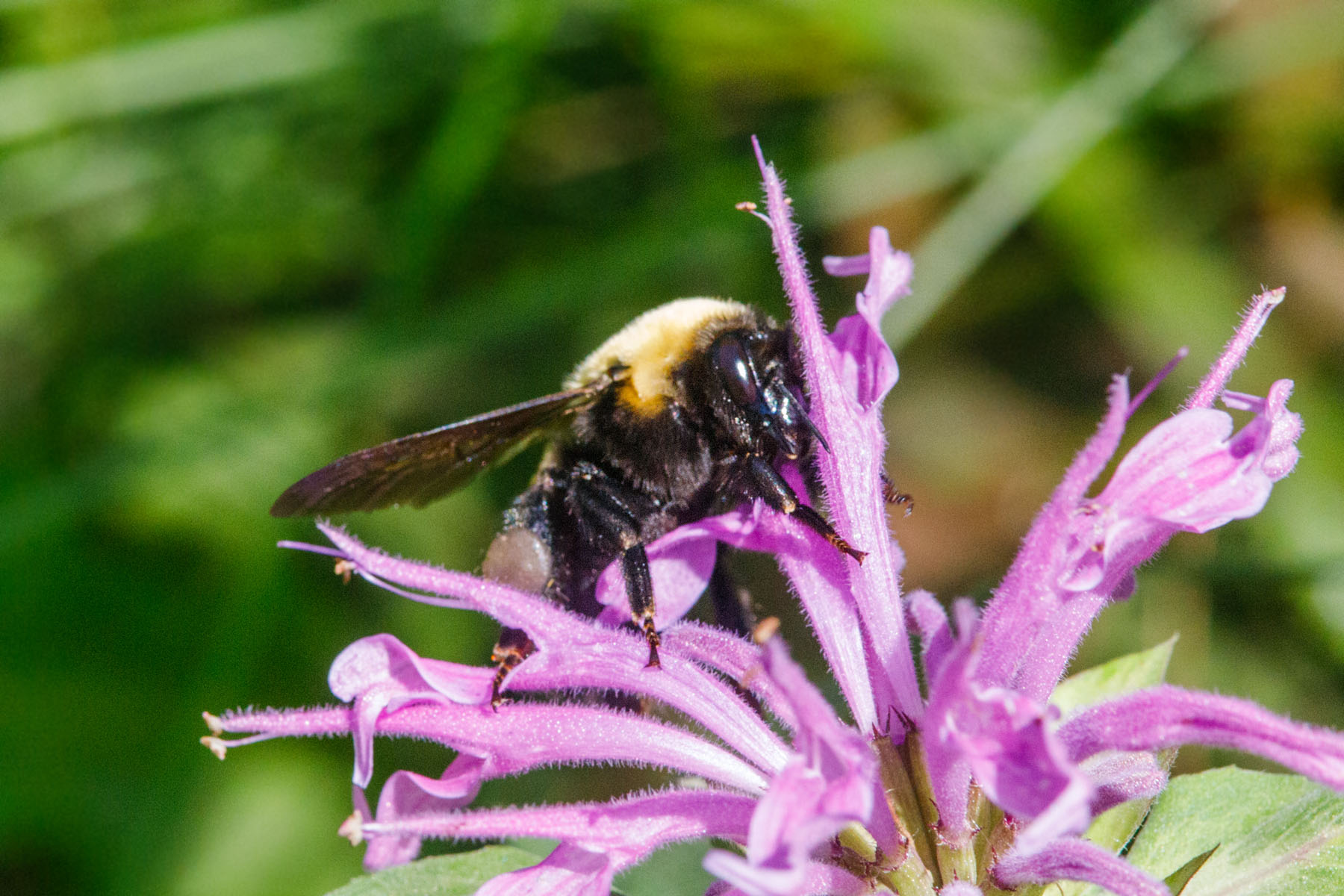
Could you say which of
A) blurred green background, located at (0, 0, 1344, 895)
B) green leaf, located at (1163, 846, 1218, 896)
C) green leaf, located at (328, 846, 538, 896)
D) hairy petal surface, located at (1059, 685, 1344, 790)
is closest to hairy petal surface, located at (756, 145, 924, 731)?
hairy petal surface, located at (1059, 685, 1344, 790)

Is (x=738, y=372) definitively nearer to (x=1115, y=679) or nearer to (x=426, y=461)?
(x=426, y=461)

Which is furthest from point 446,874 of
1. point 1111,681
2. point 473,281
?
point 473,281

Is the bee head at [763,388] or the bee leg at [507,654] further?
the bee head at [763,388]

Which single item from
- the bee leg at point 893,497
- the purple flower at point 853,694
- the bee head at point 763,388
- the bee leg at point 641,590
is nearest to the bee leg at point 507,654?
the purple flower at point 853,694

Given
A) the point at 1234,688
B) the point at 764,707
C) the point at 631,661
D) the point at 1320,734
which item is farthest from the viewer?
the point at 1234,688

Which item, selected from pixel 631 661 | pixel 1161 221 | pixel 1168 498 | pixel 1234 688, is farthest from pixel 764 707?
pixel 1161 221

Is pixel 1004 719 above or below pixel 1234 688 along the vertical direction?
below

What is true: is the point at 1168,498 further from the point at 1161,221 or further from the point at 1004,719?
the point at 1161,221

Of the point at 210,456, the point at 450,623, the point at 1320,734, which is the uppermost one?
the point at 210,456

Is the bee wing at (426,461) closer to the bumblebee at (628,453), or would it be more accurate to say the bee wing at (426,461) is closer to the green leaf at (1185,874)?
the bumblebee at (628,453)
